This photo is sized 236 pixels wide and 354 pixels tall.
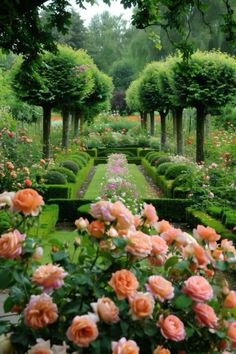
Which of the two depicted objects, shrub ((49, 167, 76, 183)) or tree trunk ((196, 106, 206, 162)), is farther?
tree trunk ((196, 106, 206, 162))

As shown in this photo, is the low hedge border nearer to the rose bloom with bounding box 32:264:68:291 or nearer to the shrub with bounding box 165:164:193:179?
the shrub with bounding box 165:164:193:179

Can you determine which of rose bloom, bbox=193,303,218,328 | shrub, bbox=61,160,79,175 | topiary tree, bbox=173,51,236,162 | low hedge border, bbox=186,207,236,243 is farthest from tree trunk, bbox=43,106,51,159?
rose bloom, bbox=193,303,218,328

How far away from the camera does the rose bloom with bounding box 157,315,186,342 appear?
5.65 ft

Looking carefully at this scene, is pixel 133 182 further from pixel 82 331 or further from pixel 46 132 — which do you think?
pixel 82 331

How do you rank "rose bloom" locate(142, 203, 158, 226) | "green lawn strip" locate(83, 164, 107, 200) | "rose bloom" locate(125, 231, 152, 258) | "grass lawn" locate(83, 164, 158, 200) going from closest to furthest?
"rose bloom" locate(125, 231, 152, 258)
"rose bloom" locate(142, 203, 158, 226)
"green lawn strip" locate(83, 164, 107, 200)
"grass lawn" locate(83, 164, 158, 200)

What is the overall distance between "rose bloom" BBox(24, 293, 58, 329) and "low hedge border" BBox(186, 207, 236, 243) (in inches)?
216

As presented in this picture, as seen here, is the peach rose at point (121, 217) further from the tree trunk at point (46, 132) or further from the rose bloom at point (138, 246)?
the tree trunk at point (46, 132)

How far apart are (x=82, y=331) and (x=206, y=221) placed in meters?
7.02

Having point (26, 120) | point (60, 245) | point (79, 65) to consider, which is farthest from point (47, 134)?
point (60, 245)

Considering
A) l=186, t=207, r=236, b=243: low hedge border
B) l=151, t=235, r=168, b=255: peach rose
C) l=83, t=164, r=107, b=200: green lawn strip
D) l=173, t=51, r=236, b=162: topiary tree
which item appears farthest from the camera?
l=173, t=51, r=236, b=162: topiary tree

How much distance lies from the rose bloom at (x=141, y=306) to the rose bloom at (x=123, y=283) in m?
0.03

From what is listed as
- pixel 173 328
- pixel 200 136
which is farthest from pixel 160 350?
pixel 200 136

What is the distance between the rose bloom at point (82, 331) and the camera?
1656 millimetres

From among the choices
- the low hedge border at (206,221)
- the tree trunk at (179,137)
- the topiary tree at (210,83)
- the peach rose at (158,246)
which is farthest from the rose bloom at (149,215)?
the tree trunk at (179,137)
